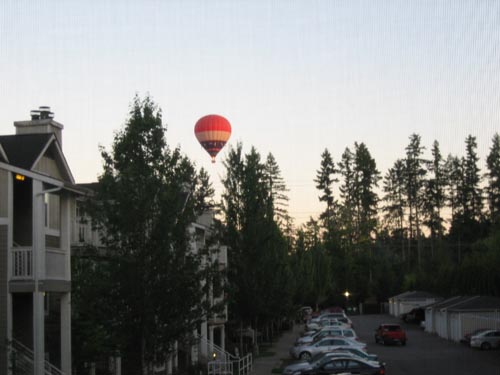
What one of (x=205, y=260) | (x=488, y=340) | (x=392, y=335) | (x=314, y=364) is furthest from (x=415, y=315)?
(x=205, y=260)

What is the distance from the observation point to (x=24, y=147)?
2380cm

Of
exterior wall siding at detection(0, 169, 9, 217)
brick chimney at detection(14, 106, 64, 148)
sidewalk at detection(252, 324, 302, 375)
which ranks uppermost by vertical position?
brick chimney at detection(14, 106, 64, 148)

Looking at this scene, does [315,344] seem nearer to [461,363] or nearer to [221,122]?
[461,363]

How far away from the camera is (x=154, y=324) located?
20812 mm

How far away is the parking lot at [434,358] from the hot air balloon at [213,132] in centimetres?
1688

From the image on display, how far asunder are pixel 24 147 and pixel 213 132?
3155 centimetres

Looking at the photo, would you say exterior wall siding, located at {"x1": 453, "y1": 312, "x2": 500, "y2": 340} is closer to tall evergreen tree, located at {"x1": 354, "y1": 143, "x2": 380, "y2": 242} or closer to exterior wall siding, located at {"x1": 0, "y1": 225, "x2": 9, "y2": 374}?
exterior wall siding, located at {"x1": 0, "y1": 225, "x2": 9, "y2": 374}

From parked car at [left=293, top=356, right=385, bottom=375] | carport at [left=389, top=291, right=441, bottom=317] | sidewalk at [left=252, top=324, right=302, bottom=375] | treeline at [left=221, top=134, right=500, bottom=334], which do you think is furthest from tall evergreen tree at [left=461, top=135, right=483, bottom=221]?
parked car at [left=293, top=356, right=385, bottom=375]

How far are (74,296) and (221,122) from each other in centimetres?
3145

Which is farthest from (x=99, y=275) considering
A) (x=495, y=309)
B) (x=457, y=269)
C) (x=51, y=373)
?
(x=457, y=269)

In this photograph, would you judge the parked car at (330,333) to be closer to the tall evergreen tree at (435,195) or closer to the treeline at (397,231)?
the treeline at (397,231)

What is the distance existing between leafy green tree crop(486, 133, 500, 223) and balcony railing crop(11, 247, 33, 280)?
3719 inches

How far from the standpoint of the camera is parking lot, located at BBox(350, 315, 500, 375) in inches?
1451

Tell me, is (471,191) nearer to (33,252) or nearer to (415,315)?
(415,315)
